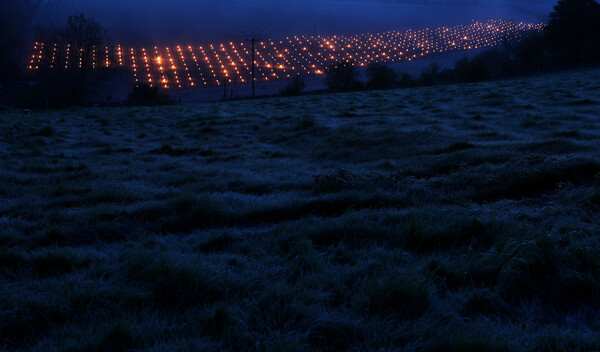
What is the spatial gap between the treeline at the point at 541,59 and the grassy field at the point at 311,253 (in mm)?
54622

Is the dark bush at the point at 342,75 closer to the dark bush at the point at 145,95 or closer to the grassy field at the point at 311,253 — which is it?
the dark bush at the point at 145,95

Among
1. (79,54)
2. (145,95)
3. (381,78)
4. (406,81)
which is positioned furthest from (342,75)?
(79,54)

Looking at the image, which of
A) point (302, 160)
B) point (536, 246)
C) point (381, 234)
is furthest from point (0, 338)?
point (302, 160)

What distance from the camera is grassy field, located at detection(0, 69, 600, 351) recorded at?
7.76ft

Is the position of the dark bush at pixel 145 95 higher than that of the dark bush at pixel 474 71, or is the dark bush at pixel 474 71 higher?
the dark bush at pixel 474 71

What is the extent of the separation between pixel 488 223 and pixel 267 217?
8.08 feet

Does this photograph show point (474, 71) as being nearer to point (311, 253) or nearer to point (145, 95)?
point (145, 95)

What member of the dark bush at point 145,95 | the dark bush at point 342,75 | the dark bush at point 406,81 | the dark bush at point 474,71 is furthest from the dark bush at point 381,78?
the dark bush at point 145,95

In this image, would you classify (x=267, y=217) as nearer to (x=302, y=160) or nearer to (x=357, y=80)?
(x=302, y=160)

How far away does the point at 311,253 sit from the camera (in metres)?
3.40

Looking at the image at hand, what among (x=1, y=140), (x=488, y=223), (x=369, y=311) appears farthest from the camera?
(x=1, y=140)

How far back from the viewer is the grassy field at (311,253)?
237 centimetres

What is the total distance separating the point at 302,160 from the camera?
787cm

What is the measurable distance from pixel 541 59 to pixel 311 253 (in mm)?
74157
